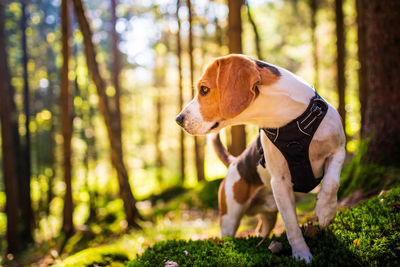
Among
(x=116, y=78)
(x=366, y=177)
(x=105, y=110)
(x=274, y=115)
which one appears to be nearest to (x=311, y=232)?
(x=274, y=115)

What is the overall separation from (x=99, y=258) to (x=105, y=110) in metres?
5.81

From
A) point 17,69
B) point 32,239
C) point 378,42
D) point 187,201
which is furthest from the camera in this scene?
point 17,69

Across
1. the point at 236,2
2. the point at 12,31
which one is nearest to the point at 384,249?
the point at 236,2

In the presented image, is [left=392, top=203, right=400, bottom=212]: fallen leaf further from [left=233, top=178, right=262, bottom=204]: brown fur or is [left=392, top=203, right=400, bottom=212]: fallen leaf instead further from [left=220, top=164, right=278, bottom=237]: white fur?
[left=233, top=178, right=262, bottom=204]: brown fur

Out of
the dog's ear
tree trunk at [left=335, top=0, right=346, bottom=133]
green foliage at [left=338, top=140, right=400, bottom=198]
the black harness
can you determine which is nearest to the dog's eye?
the dog's ear

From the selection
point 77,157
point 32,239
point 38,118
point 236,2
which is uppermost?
point 236,2

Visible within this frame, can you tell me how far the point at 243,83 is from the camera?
2.58 m

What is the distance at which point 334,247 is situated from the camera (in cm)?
271

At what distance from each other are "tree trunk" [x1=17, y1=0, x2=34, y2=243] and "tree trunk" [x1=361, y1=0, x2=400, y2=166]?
1738cm

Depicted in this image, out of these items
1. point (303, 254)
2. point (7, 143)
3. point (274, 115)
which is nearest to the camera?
point (303, 254)

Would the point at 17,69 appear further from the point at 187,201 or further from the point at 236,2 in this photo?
the point at 236,2

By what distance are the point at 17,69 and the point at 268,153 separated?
2179cm

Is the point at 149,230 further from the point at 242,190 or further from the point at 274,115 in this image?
the point at 274,115

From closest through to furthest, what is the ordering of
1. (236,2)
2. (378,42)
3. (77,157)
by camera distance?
1. (378,42)
2. (236,2)
3. (77,157)
